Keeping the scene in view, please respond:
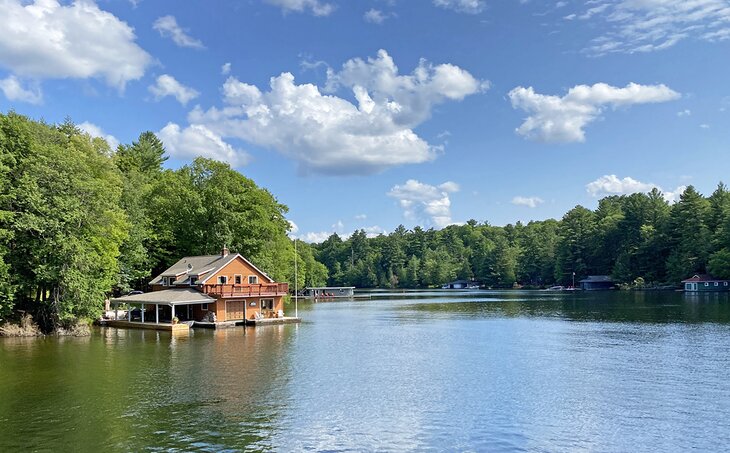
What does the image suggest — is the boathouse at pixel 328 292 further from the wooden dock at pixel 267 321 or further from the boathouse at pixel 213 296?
the wooden dock at pixel 267 321

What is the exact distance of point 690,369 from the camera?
26.3 metres

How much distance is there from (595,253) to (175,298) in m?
114

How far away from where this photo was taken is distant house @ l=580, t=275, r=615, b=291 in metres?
129

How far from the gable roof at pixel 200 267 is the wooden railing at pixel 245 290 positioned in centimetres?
100

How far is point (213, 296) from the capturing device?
155 ft

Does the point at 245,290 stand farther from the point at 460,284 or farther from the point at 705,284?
the point at 460,284

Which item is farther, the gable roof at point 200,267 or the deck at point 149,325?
the gable roof at point 200,267

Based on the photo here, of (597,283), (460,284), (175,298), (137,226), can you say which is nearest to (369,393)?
(175,298)

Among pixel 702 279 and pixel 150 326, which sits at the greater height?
pixel 150 326

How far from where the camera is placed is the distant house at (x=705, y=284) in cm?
9869

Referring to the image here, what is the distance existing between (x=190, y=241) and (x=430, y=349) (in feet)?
123

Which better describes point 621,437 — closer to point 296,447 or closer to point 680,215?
point 296,447

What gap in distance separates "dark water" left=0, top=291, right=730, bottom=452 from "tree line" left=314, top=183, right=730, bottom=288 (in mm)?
77302

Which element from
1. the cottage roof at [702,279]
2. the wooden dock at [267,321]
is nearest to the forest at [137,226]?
the cottage roof at [702,279]
